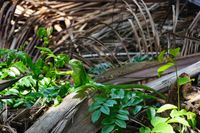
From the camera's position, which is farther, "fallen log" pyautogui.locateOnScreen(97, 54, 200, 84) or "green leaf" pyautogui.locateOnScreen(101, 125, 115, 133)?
"fallen log" pyautogui.locateOnScreen(97, 54, 200, 84)

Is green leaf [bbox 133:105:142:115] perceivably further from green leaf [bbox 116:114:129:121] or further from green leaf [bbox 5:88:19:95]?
green leaf [bbox 5:88:19:95]

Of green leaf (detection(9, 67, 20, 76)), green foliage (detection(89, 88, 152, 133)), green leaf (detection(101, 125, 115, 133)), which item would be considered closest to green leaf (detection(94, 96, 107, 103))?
green foliage (detection(89, 88, 152, 133))

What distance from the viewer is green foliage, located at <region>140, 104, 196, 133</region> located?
1235 mm

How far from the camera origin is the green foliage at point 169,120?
1235mm

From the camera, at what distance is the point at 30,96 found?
1.57 meters

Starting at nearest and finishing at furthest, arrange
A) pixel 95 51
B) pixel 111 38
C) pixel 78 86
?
pixel 78 86 → pixel 95 51 → pixel 111 38

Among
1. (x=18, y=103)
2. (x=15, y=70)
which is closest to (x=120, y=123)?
(x=18, y=103)

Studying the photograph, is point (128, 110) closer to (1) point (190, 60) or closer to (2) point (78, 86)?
(2) point (78, 86)

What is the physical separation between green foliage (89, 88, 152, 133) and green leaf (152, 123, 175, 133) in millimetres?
96

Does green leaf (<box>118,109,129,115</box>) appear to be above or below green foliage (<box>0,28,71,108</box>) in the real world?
below

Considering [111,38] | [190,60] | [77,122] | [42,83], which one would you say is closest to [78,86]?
[77,122]

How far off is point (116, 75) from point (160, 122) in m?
0.60

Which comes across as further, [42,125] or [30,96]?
[30,96]

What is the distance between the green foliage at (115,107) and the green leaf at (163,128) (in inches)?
3.8
